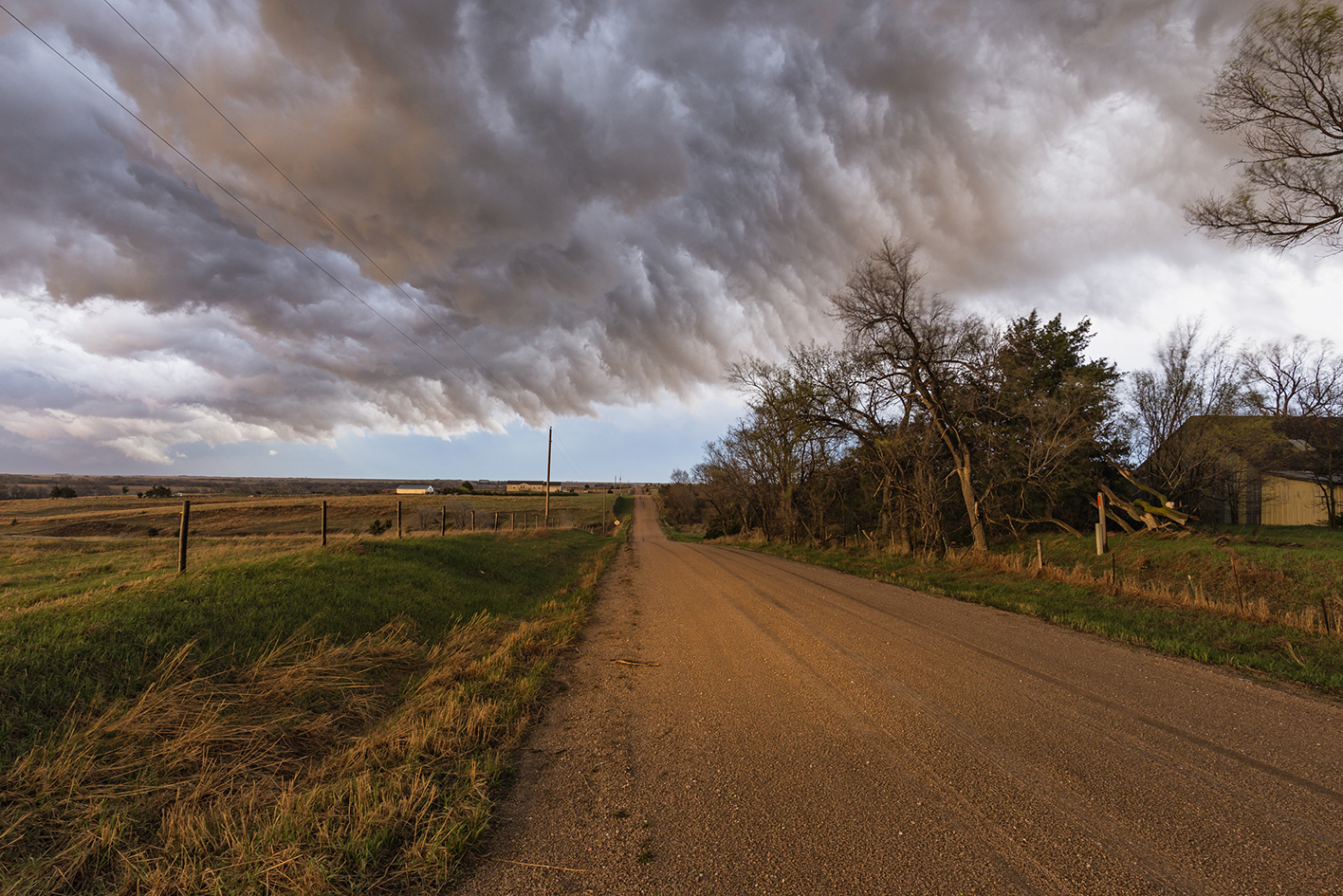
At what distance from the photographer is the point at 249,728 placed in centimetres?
468

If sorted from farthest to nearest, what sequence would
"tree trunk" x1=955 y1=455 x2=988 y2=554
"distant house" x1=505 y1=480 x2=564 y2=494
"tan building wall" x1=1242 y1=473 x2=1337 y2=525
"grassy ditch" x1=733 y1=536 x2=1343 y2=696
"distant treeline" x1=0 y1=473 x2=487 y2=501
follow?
"distant house" x1=505 y1=480 x2=564 y2=494 → "distant treeline" x1=0 y1=473 x2=487 y2=501 → "tan building wall" x1=1242 y1=473 x2=1337 y2=525 → "tree trunk" x1=955 y1=455 x2=988 y2=554 → "grassy ditch" x1=733 y1=536 x2=1343 y2=696

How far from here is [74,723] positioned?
4.43 m

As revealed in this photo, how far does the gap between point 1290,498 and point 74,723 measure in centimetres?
4004

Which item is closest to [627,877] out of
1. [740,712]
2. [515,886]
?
[515,886]

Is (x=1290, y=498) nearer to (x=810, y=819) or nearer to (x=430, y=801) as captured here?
(x=810, y=819)

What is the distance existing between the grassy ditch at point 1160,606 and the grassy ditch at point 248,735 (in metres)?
8.34

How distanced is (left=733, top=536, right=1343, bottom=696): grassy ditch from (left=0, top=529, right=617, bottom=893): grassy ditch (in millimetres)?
8343

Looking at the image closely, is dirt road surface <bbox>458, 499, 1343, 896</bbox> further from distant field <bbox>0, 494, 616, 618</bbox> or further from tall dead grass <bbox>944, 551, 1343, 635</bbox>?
distant field <bbox>0, 494, 616, 618</bbox>

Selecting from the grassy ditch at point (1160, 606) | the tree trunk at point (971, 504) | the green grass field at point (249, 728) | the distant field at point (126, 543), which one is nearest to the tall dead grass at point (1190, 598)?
the grassy ditch at point (1160, 606)

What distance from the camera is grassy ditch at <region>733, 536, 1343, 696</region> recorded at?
6.61 meters

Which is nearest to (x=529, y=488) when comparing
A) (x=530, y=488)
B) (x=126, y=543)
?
(x=530, y=488)

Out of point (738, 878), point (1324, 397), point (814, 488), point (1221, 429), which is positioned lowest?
point (738, 878)

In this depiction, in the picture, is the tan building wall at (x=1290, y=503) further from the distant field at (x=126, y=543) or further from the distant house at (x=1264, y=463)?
the distant field at (x=126, y=543)

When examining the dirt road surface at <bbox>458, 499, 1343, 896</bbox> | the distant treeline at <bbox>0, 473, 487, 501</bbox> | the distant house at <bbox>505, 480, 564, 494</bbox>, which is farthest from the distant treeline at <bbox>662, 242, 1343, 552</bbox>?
the distant house at <bbox>505, 480, 564, 494</bbox>
